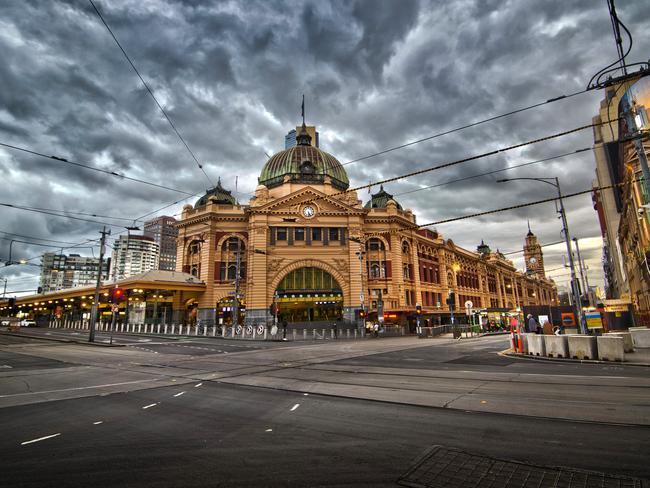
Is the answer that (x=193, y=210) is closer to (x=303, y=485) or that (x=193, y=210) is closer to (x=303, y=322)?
(x=303, y=322)

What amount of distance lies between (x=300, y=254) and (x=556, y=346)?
38106 mm

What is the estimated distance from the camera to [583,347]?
16.7 meters

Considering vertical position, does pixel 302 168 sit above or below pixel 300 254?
above

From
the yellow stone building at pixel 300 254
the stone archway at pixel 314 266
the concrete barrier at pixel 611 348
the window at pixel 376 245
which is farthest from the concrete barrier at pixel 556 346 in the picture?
the window at pixel 376 245

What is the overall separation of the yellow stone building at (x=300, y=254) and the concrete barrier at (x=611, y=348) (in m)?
33.9

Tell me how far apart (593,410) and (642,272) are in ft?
125

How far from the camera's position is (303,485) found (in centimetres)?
457

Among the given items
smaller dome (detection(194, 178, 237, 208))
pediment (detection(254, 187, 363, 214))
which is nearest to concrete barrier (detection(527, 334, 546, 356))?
pediment (detection(254, 187, 363, 214))

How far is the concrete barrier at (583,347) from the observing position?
16.5m

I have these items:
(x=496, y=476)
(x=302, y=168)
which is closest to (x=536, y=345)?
(x=496, y=476)

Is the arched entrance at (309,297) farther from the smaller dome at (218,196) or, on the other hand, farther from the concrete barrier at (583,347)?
the concrete barrier at (583,347)

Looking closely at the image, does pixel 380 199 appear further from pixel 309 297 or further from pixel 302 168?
pixel 309 297

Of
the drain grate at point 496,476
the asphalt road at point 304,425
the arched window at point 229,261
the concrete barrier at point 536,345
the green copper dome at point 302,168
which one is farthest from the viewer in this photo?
the green copper dome at point 302,168

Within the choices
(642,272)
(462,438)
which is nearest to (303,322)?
(642,272)
